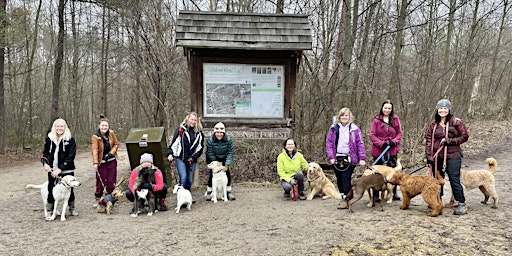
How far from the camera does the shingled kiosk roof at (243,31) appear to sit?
23.3 ft

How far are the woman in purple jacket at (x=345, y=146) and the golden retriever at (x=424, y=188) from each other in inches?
32.9

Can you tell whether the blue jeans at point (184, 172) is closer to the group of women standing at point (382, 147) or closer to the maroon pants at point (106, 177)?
the maroon pants at point (106, 177)

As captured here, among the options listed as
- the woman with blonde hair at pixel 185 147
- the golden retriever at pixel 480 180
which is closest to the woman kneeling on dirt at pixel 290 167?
the woman with blonde hair at pixel 185 147

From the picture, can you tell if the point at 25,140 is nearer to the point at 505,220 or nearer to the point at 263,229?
the point at 263,229

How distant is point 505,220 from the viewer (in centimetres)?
454

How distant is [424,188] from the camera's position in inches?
190

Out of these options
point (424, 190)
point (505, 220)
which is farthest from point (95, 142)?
point (505, 220)

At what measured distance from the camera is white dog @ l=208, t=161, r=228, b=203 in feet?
20.5

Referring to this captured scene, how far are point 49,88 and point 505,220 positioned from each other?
22.3 metres

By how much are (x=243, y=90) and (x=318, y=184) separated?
103 inches

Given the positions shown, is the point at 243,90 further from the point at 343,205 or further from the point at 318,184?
the point at 343,205

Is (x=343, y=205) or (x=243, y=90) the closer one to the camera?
(x=343, y=205)

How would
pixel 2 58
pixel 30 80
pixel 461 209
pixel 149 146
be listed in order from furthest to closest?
pixel 30 80 → pixel 2 58 → pixel 149 146 → pixel 461 209

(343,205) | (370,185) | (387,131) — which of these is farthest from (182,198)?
(387,131)
